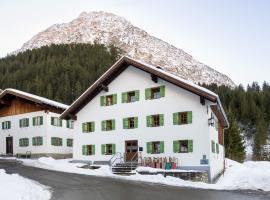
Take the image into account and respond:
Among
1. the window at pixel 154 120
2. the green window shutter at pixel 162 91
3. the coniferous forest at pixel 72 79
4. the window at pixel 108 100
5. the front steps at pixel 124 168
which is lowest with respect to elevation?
the front steps at pixel 124 168

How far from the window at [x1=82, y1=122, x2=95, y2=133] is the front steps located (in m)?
5.62

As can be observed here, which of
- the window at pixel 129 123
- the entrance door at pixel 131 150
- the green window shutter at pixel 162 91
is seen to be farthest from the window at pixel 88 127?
the green window shutter at pixel 162 91

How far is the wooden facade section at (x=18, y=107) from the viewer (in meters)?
44.5

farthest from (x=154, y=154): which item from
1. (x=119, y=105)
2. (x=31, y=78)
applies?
(x=31, y=78)

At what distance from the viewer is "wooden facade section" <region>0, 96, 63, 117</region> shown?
44.5 meters

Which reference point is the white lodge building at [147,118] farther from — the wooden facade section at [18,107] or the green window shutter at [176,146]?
the wooden facade section at [18,107]

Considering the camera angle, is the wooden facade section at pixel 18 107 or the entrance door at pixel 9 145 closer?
the wooden facade section at pixel 18 107

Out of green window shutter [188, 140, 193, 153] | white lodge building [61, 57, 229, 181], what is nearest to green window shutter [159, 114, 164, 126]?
white lodge building [61, 57, 229, 181]

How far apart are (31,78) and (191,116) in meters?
92.5

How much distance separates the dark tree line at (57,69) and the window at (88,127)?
2518 inches

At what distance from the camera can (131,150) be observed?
31891 millimetres

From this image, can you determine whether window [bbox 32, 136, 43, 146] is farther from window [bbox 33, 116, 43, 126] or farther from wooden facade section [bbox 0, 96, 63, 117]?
wooden facade section [bbox 0, 96, 63, 117]

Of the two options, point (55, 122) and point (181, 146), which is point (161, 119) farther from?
point (55, 122)

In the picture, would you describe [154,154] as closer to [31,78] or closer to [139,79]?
[139,79]
